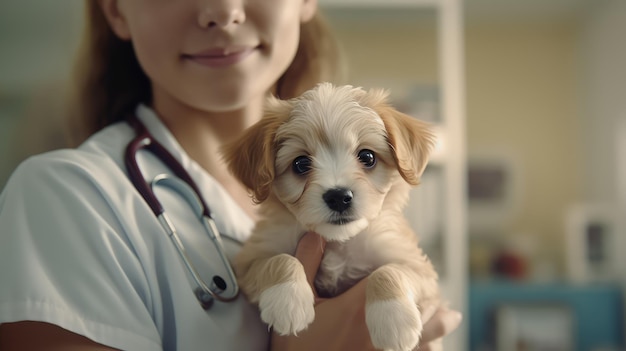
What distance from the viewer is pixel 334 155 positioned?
0.70 meters

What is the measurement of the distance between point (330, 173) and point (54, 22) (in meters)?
2.63

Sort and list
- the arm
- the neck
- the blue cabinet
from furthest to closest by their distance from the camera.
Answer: the blue cabinet → the neck → the arm

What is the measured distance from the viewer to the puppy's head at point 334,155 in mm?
692

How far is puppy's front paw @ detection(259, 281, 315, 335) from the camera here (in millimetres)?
714

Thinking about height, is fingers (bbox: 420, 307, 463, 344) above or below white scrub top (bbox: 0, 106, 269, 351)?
below

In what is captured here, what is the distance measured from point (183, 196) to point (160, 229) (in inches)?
4.1

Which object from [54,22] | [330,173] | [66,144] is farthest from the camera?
[54,22]

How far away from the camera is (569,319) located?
12.4ft

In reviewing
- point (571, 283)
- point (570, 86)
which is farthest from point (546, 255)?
point (570, 86)

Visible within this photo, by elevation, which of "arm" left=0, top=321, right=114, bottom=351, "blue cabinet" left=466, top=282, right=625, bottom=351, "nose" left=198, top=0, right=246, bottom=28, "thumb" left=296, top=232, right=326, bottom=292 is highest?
"nose" left=198, top=0, right=246, bottom=28

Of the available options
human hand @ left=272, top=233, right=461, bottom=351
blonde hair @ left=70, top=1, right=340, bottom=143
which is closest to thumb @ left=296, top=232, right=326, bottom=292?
human hand @ left=272, top=233, right=461, bottom=351

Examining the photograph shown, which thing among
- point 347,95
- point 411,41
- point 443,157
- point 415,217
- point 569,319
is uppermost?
point 411,41

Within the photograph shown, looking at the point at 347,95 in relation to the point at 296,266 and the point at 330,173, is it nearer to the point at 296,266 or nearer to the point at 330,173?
the point at 330,173

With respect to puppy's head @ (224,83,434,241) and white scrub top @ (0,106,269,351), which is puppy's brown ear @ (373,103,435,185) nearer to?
puppy's head @ (224,83,434,241)
